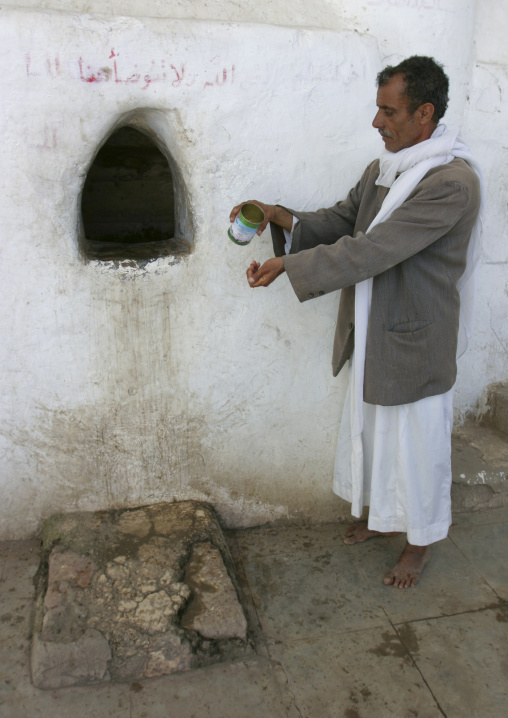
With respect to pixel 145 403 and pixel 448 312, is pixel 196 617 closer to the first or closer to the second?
pixel 145 403

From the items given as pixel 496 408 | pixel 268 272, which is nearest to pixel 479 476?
pixel 496 408

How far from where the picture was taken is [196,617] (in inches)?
82.0

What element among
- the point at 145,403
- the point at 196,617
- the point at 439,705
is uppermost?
the point at 145,403

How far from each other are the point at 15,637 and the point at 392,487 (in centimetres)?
140

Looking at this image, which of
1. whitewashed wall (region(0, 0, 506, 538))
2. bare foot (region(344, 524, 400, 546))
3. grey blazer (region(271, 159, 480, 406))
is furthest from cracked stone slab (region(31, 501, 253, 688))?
grey blazer (region(271, 159, 480, 406))

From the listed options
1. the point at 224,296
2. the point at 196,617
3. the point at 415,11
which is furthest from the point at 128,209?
the point at 196,617

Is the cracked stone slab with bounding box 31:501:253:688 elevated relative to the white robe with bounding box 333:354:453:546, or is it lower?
lower

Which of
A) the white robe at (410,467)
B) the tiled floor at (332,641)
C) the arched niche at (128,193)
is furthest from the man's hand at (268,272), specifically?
the arched niche at (128,193)

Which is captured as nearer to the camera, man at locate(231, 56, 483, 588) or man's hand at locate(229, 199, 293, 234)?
man at locate(231, 56, 483, 588)

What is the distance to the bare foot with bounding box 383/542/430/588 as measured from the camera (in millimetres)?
2439

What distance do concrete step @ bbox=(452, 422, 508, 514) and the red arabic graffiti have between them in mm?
1927

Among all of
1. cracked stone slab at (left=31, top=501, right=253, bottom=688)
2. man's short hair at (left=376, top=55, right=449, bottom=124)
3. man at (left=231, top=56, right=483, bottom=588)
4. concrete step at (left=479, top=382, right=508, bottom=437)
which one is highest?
man's short hair at (left=376, top=55, right=449, bottom=124)

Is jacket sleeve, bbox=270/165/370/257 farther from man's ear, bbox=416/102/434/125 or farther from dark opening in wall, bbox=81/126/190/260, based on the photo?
dark opening in wall, bbox=81/126/190/260

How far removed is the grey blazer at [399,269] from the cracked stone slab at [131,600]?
87 centimetres
